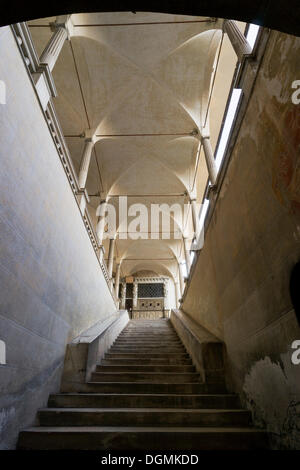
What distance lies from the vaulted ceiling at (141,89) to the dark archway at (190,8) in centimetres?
633

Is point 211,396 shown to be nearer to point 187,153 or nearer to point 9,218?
point 9,218

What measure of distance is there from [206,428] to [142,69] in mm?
9095

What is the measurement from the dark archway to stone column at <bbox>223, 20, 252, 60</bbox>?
8.22ft

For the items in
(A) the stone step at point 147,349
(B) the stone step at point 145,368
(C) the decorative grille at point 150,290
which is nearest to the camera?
(B) the stone step at point 145,368

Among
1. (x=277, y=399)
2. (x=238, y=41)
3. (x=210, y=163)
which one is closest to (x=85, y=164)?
(x=210, y=163)

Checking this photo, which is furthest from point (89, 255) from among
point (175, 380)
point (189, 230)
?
point (189, 230)

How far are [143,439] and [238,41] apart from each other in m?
5.89

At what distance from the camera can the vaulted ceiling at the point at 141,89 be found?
7078mm

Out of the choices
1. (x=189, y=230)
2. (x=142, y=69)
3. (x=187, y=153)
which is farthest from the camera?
(x=189, y=230)

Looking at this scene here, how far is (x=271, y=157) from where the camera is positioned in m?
2.59

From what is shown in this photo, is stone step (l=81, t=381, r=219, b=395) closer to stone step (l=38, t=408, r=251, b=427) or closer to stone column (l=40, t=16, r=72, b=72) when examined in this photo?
stone step (l=38, t=408, r=251, b=427)

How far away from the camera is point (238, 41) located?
13.9 ft

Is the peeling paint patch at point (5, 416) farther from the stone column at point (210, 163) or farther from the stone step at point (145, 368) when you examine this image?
the stone column at point (210, 163)

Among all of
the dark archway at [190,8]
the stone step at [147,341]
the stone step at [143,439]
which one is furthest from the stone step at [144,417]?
the dark archway at [190,8]
